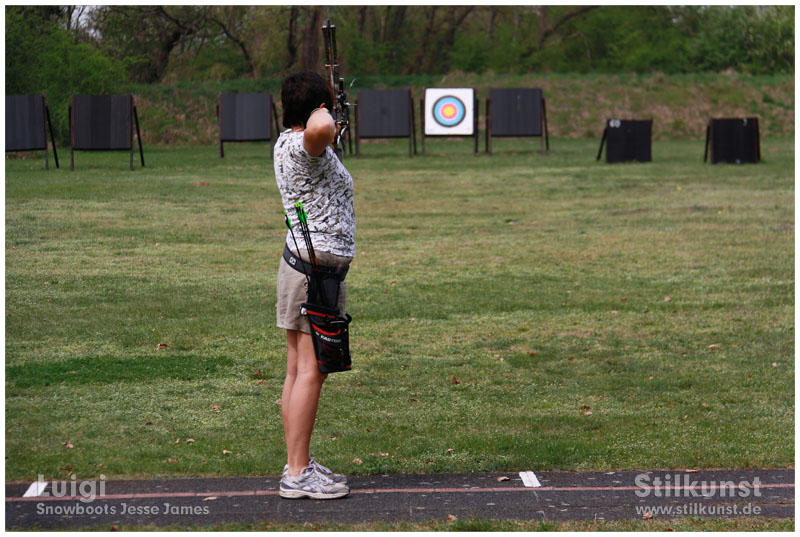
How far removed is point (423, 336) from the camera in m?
7.80

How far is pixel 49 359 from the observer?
269 inches

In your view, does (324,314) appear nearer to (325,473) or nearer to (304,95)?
(325,473)

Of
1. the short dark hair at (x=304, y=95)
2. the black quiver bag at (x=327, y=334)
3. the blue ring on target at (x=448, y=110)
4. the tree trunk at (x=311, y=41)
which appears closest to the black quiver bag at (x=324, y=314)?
the black quiver bag at (x=327, y=334)

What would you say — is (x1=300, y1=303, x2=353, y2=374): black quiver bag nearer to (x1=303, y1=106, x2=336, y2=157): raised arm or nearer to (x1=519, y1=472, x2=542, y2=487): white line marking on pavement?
(x1=303, y1=106, x2=336, y2=157): raised arm

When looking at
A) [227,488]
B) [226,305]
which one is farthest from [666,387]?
[226,305]

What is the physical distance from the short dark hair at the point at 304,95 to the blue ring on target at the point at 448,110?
23.9 metres

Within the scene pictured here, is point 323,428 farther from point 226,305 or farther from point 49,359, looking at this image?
point 226,305

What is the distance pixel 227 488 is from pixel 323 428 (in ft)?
3.65

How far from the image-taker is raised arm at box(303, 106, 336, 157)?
12.9ft

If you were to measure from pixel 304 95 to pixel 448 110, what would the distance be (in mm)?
24291

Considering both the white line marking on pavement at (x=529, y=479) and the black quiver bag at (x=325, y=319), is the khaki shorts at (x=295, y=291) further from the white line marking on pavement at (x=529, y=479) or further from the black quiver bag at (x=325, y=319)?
the white line marking on pavement at (x=529, y=479)

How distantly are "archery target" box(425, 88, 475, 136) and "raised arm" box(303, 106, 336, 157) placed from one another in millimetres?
23831

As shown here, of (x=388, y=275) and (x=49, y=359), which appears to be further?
(x=388, y=275)

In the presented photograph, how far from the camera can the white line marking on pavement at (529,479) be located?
4543 millimetres
